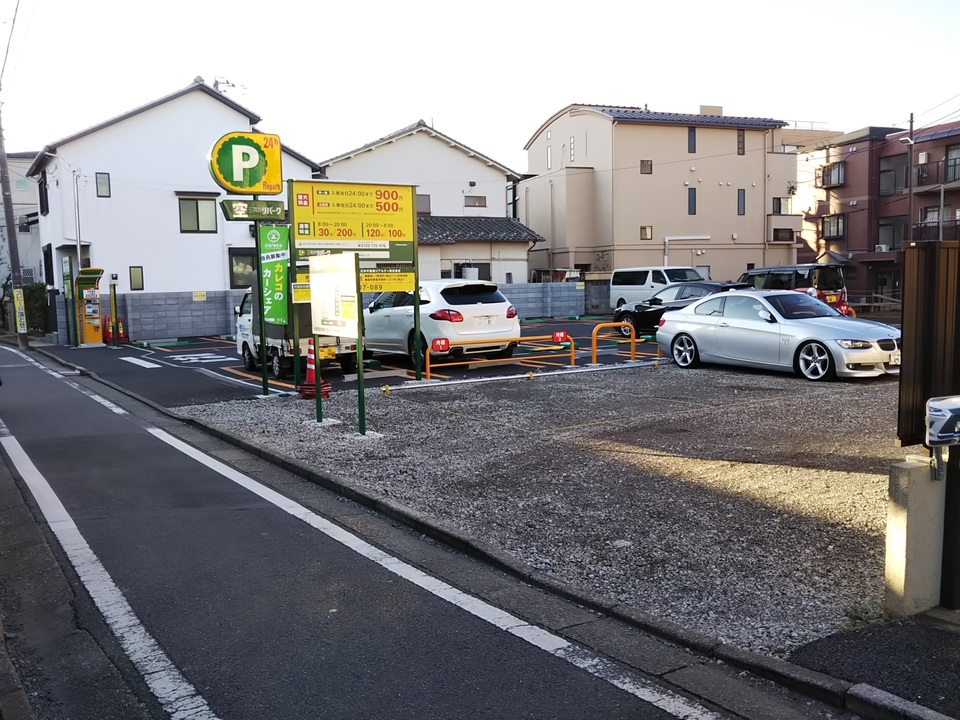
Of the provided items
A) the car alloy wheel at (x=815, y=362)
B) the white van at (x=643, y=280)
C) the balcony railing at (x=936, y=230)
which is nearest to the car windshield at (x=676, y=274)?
the white van at (x=643, y=280)

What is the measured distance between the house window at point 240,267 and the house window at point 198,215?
50.0 inches

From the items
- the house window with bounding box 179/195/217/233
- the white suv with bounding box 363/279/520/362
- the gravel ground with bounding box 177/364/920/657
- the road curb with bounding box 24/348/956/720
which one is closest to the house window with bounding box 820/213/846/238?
the house window with bounding box 179/195/217/233

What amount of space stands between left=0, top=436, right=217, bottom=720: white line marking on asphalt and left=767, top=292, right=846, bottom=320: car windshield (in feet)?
34.5

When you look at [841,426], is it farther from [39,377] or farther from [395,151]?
[395,151]

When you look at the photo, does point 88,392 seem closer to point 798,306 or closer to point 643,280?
point 798,306

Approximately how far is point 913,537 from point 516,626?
2070 millimetres

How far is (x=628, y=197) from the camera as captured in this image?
41.0 m

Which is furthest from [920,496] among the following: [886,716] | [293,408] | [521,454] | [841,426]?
[293,408]

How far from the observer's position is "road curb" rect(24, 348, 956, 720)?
351 cm

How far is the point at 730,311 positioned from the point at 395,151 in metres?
27.6

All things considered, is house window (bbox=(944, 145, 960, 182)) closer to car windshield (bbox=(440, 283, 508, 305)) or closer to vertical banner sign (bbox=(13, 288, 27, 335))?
car windshield (bbox=(440, 283, 508, 305))

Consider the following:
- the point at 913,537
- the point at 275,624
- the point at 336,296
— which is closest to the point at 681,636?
the point at 913,537

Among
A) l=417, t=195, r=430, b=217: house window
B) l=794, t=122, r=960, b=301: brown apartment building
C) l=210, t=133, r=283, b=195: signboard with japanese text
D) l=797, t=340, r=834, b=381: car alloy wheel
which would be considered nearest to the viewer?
l=797, t=340, r=834, b=381: car alloy wheel

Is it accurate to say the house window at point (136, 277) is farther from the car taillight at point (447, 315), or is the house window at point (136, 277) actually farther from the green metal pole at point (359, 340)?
the green metal pole at point (359, 340)
